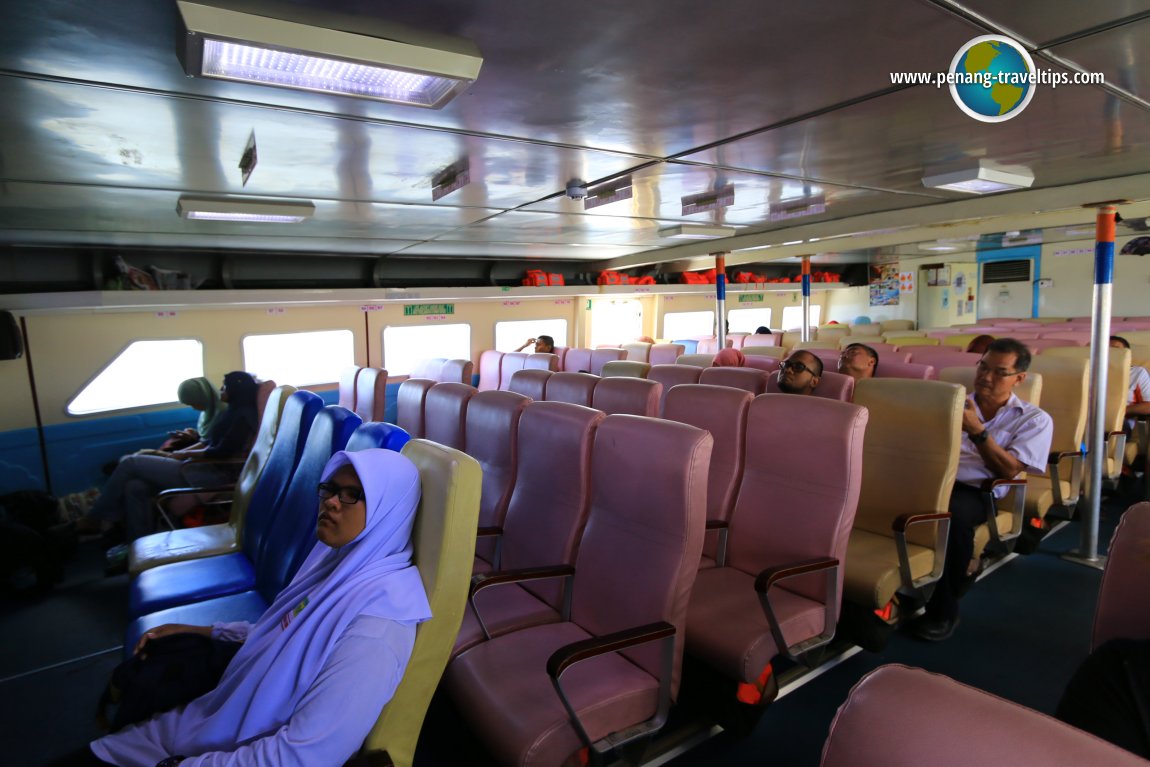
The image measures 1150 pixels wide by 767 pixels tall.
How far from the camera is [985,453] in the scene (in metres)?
3.48

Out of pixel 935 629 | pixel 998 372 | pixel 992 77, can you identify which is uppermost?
pixel 992 77

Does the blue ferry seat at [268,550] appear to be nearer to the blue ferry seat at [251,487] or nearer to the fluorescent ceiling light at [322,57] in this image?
the blue ferry seat at [251,487]

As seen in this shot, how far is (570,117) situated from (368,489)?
175 cm

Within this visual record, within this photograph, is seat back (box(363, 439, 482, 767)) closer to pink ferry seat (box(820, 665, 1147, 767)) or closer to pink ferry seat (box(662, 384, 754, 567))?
pink ferry seat (box(820, 665, 1147, 767))

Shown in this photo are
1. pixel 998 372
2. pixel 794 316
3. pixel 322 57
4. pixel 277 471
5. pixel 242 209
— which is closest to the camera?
pixel 322 57

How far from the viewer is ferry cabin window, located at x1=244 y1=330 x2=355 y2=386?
7055mm

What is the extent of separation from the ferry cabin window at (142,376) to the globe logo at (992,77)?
7.13 meters

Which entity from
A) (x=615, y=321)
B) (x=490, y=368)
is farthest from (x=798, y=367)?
(x=615, y=321)

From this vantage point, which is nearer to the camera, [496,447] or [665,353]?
[496,447]

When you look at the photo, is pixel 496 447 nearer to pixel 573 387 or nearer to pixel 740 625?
pixel 573 387

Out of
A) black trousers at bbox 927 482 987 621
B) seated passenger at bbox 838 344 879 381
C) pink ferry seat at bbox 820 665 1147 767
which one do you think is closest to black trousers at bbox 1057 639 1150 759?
pink ferry seat at bbox 820 665 1147 767

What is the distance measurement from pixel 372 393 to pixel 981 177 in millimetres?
5107

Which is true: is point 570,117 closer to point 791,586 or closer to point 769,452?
point 769,452

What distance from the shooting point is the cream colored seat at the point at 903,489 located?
→ 9.14 feet
